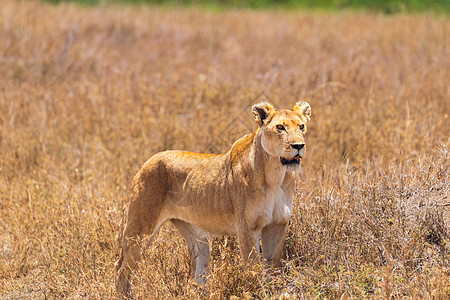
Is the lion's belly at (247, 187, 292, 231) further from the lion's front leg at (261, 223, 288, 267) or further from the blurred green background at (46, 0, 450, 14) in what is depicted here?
the blurred green background at (46, 0, 450, 14)

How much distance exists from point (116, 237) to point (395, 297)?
8.58ft

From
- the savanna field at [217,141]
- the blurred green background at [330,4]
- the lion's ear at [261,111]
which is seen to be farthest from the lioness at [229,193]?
the blurred green background at [330,4]

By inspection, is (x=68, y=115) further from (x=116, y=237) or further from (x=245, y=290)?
(x=245, y=290)

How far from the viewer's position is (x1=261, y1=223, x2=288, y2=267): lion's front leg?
495 centimetres

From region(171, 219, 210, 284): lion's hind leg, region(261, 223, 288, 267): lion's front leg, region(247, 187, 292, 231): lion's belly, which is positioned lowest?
region(171, 219, 210, 284): lion's hind leg

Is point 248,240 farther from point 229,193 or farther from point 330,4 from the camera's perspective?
point 330,4

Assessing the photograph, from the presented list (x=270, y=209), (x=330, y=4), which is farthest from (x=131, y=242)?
(x=330, y=4)

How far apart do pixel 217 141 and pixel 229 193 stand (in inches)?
129

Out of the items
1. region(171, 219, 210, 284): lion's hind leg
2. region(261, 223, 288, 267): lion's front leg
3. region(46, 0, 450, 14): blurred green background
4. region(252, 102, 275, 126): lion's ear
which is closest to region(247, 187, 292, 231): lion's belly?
region(261, 223, 288, 267): lion's front leg

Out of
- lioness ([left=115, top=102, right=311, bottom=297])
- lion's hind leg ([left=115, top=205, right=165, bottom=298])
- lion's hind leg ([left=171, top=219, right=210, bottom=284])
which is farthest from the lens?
lion's hind leg ([left=171, top=219, right=210, bottom=284])

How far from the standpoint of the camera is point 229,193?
199 inches

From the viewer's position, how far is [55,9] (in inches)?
730

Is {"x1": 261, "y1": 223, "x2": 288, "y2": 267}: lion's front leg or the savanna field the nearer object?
{"x1": 261, "y1": 223, "x2": 288, "y2": 267}: lion's front leg

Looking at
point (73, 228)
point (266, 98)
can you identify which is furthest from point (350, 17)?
point (73, 228)
